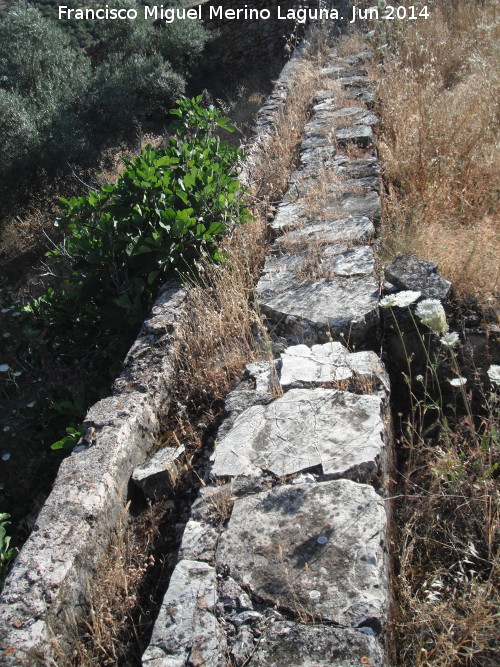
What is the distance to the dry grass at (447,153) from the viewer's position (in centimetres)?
347

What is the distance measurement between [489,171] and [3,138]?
7.37m

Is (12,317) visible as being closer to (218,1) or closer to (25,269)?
(25,269)

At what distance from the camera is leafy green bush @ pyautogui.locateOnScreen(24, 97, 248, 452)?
11.5 feet

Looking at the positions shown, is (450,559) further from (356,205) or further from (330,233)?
(356,205)

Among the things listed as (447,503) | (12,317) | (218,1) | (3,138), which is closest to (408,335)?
(447,503)

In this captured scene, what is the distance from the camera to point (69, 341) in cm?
402

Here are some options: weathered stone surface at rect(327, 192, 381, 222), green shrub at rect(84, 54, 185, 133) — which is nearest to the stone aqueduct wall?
weathered stone surface at rect(327, 192, 381, 222)

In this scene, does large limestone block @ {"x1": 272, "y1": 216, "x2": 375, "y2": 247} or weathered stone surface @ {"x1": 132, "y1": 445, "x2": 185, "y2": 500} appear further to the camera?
large limestone block @ {"x1": 272, "y1": 216, "x2": 375, "y2": 247}

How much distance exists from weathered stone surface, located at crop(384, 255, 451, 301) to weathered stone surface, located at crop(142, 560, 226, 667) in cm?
187

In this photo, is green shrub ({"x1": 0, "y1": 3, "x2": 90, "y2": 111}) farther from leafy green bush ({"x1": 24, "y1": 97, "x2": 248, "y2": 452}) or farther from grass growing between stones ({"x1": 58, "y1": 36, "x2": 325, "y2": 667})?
leafy green bush ({"x1": 24, "y1": 97, "x2": 248, "y2": 452})

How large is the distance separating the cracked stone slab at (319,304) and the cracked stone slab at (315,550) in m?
0.97

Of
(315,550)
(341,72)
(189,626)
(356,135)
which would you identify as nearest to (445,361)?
(315,550)

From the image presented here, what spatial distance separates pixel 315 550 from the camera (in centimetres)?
183

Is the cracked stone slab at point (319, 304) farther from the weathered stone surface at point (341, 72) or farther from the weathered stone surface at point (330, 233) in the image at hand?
the weathered stone surface at point (341, 72)
